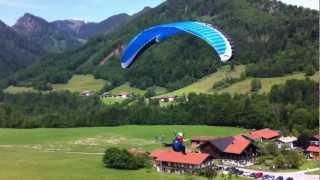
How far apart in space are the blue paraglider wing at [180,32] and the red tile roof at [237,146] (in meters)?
46.0

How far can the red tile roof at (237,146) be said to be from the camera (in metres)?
82.1

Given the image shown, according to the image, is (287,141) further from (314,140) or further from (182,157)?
(182,157)

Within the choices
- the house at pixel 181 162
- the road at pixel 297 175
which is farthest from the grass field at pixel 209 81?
the road at pixel 297 175

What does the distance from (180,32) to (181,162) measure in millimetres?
38820

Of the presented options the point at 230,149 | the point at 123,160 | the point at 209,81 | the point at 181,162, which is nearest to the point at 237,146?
the point at 230,149

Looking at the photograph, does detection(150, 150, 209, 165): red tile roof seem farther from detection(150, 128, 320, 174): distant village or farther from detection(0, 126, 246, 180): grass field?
detection(0, 126, 246, 180): grass field

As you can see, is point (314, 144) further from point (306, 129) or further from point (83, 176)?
point (83, 176)

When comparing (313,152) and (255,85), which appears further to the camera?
(255,85)

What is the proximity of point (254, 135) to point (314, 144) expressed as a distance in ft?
33.1

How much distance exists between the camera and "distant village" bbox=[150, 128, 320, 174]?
7331 centimetres

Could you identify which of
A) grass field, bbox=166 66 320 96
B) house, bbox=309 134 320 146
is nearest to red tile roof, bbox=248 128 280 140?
house, bbox=309 134 320 146

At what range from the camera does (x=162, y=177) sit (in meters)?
64.6

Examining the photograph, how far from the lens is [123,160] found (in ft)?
236

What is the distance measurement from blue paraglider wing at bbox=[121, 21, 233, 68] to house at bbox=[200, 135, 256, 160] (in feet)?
151
